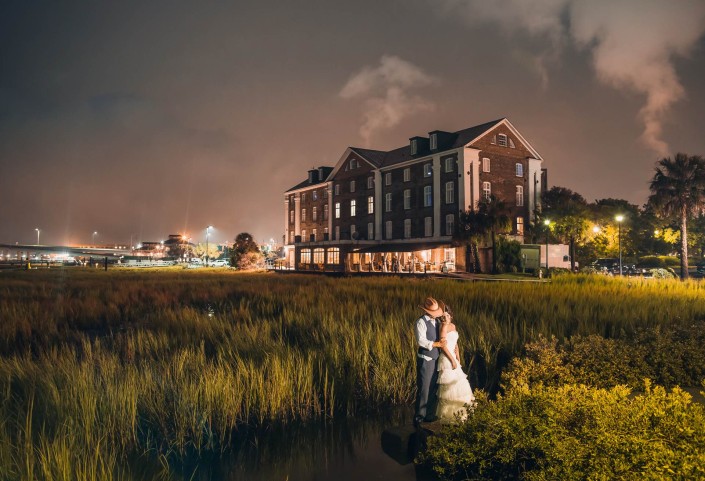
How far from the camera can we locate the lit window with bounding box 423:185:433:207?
50625 mm

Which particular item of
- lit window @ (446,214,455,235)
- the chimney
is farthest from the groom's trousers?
the chimney

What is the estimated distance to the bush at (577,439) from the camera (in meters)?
4.17

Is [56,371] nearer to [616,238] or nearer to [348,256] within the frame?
[348,256]

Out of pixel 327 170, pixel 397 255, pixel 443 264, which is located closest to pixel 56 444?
pixel 443 264

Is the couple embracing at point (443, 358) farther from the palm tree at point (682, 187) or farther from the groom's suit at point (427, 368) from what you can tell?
the palm tree at point (682, 187)

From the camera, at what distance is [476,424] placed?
207 inches

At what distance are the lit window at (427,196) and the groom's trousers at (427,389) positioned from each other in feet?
147

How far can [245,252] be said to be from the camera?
63500 mm

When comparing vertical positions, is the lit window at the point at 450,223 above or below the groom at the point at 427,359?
above

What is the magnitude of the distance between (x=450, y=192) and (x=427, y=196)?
10.7ft

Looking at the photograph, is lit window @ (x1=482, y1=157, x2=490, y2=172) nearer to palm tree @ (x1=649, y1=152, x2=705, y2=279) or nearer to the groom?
palm tree @ (x1=649, y1=152, x2=705, y2=279)

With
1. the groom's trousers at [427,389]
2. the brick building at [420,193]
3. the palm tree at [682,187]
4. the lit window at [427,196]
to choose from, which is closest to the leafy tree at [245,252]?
the brick building at [420,193]

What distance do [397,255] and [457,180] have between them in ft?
34.3

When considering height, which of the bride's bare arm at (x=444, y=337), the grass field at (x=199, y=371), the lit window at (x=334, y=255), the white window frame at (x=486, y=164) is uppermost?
the white window frame at (x=486, y=164)
